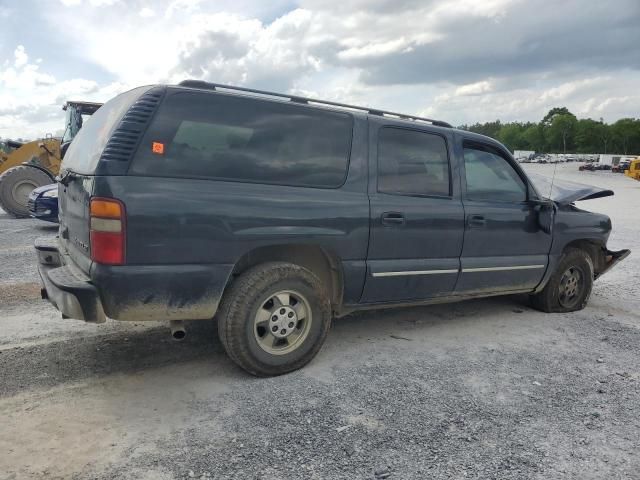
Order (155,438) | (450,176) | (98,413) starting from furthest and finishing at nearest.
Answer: (450,176), (98,413), (155,438)

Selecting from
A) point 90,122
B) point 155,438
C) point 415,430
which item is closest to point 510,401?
point 415,430

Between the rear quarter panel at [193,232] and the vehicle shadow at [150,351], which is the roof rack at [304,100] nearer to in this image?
the rear quarter panel at [193,232]

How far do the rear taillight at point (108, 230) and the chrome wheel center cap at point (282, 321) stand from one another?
106 centimetres

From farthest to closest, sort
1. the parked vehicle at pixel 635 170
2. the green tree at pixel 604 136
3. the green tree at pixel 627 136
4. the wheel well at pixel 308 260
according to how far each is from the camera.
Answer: the green tree at pixel 604 136 < the green tree at pixel 627 136 < the parked vehicle at pixel 635 170 < the wheel well at pixel 308 260

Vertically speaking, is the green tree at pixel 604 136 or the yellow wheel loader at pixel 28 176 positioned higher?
the green tree at pixel 604 136

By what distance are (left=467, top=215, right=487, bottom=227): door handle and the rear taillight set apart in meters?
2.80

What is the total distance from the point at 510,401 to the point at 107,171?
9.54 feet

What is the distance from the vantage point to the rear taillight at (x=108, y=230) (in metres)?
2.90

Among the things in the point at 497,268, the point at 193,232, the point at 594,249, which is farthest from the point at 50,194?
the point at 594,249

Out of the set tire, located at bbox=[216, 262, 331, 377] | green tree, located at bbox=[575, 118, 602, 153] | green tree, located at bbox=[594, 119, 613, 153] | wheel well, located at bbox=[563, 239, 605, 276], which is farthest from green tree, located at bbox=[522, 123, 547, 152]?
tire, located at bbox=[216, 262, 331, 377]

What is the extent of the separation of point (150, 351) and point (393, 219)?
2.15 metres

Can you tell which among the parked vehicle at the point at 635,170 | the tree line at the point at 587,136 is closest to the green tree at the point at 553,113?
the tree line at the point at 587,136

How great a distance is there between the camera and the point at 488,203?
4508 mm

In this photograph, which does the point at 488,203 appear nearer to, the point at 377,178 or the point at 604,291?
the point at 377,178
